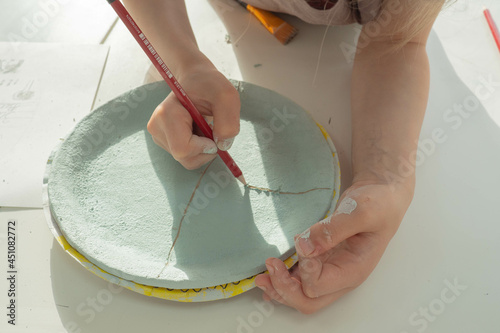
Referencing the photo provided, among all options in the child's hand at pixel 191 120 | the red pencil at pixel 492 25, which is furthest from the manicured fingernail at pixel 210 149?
the red pencil at pixel 492 25

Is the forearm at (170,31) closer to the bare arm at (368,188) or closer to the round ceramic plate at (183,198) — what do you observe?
the round ceramic plate at (183,198)

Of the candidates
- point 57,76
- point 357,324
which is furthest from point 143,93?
point 357,324

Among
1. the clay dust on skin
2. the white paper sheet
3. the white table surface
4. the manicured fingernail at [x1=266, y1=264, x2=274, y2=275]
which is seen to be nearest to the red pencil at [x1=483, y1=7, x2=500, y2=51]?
the white table surface

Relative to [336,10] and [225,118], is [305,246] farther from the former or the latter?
[336,10]

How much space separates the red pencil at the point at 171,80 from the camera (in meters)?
0.45

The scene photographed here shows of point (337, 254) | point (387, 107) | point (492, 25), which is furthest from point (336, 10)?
point (337, 254)

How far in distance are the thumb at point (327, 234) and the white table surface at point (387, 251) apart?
77 millimetres

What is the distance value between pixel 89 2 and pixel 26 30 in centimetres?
13

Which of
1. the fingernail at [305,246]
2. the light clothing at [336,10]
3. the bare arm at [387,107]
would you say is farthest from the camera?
the light clothing at [336,10]

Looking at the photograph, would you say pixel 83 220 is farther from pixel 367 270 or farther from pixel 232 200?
pixel 367 270

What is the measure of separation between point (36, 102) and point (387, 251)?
559mm

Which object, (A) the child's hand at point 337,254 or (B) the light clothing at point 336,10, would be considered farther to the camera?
(B) the light clothing at point 336,10

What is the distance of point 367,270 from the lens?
1.56ft

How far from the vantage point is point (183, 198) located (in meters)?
0.53
